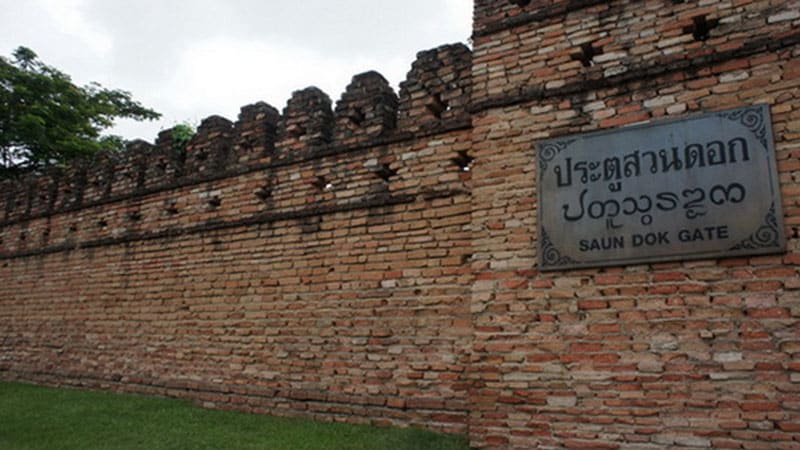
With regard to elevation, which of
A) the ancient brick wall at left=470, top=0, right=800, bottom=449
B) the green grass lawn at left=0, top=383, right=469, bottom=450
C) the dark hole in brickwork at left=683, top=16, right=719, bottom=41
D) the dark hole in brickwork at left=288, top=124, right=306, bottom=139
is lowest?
the green grass lawn at left=0, top=383, right=469, bottom=450

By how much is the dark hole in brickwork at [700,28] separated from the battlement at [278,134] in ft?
6.56

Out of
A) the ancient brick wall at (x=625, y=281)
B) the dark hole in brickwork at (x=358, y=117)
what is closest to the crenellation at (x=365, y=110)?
the dark hole in brickwork at (x=358, y=117)

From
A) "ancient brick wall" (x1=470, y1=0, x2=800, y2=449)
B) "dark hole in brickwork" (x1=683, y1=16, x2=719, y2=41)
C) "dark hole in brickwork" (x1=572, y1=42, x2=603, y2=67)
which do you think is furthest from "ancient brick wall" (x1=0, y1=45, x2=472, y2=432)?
"dark hole in brickwork" (x1=683, y1=16, x2=719, y2=41)

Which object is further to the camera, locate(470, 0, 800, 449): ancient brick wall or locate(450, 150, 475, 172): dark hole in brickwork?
locate(450, 150, 475, 172): dark hole in brickwork

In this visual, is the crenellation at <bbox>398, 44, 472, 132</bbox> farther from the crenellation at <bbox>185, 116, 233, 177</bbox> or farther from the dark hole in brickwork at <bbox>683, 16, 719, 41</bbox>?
the crenellation at <bbox>185, 116, 233, 177</bbox>

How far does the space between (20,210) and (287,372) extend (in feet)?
22.6

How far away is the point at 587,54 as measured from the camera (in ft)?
15.2

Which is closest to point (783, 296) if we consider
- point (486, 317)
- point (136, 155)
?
point (486, 317)

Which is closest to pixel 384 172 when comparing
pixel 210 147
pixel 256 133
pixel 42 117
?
pixel 256 133

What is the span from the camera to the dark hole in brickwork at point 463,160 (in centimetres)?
536

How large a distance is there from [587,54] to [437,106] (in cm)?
160

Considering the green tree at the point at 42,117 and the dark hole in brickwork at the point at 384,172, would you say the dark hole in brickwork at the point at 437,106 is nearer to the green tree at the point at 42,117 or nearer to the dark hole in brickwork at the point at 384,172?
the dark hole in brickwork at the point at 384,172

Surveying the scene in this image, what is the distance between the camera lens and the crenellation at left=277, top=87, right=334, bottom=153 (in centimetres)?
638

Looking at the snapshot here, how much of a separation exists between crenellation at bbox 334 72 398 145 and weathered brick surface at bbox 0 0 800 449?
0.03 meters
